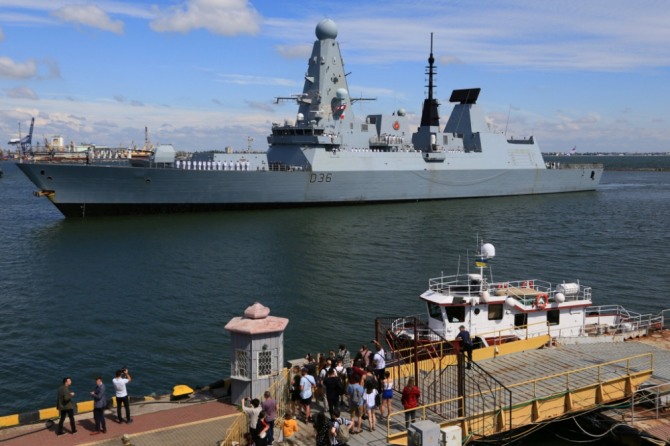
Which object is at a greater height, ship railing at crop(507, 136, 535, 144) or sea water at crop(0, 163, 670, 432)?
ship railing at crop(507, 136, 535, 144)

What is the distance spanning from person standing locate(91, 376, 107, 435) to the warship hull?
41.6 metres

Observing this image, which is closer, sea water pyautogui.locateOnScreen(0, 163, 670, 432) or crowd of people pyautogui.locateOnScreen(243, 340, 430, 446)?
crowd of people pyautogui.locateOnScreen(243, 340, 430, 446)

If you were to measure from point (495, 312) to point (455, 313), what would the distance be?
53.3 inches

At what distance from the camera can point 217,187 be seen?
5550 cm

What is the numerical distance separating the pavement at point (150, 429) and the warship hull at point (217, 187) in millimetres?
40922

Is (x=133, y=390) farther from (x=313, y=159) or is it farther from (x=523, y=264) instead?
(x=313, y=159)

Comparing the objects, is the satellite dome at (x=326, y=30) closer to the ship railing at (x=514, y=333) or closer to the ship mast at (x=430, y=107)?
the ship mast at (x=430, y=107)

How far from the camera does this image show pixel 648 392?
1566cm

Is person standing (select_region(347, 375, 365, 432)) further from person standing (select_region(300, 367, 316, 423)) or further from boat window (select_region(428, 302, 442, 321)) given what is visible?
boat window (select_region(428, 302, 442, 321))

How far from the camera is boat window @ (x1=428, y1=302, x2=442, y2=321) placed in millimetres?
18266

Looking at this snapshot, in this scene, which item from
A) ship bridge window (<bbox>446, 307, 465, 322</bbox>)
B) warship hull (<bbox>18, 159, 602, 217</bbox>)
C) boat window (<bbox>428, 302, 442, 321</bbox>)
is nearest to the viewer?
ship bridge window (<bbox>446, 307, 465, 322</bbox>)

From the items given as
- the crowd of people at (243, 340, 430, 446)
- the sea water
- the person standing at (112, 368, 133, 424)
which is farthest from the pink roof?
the sea water

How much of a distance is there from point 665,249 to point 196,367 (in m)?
34.0

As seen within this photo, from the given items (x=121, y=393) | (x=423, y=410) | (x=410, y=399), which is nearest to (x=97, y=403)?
(x=121, y=393)
